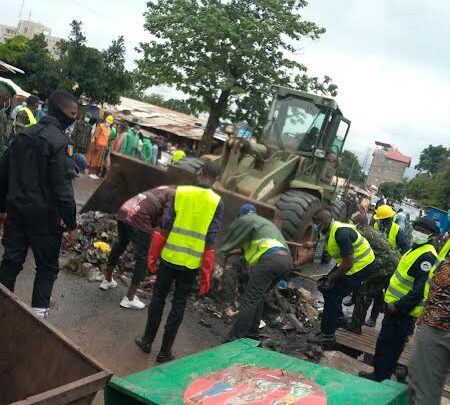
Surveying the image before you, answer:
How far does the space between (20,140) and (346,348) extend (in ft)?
14.4

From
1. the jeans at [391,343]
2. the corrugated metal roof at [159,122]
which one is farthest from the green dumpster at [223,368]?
the corrugated metal roof at [159,122]

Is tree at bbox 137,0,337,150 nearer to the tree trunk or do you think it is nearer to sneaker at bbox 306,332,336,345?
the tree trunk

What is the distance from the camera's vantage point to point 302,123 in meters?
9.55

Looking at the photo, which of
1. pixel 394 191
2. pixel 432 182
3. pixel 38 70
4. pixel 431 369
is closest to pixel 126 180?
pixel 431 369

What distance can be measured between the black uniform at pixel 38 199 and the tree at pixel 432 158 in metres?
67.6

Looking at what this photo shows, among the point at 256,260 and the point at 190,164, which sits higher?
the point at 190,164

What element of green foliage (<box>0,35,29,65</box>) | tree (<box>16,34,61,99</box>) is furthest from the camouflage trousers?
green foliage (<box>0,35,29,65</box>)

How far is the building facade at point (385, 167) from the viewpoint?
90562 millimetres

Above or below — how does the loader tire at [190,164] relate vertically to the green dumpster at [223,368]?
above

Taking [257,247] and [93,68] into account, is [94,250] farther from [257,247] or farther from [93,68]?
[93,68]

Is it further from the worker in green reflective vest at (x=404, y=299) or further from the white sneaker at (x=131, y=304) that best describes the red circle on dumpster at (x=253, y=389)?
the white sneaker at (x=131, y=304)

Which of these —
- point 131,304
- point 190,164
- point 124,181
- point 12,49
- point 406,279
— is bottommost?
point 131,304

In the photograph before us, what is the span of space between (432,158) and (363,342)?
2647 inches

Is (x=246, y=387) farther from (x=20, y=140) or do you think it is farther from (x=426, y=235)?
(x=426, y=235)
